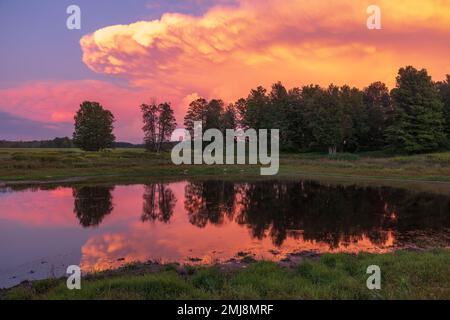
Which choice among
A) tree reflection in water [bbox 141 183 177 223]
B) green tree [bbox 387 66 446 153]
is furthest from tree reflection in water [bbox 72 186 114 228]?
green tree [bbox 387 66 446 153]

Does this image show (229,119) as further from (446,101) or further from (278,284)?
(278,284)

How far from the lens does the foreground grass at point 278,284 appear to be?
24.4 ft

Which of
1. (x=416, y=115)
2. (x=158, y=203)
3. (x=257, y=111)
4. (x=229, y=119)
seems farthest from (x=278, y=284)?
(x=229, y=119)

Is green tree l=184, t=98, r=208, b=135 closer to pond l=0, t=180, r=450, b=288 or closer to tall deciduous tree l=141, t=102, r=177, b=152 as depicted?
tall deciduous tree l=141, t=102, r=177, b=152

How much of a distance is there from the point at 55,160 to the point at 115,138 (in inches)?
2085

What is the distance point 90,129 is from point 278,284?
328 ft

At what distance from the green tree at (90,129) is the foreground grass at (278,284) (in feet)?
316

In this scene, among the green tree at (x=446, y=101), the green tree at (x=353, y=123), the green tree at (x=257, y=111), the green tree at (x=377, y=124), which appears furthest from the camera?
the green tree at (x=257, y=111)

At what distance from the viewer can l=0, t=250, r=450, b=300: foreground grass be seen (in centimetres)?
743

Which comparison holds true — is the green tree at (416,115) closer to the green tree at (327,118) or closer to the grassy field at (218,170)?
the green tree at (327,118)

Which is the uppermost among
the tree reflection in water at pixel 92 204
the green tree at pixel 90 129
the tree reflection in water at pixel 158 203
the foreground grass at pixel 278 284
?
the green tree at pixel 90 129

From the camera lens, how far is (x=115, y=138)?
108m

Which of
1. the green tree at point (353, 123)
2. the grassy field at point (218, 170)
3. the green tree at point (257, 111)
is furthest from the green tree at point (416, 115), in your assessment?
the green tree at point (257, 111)
